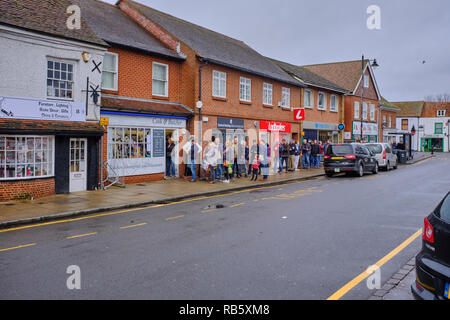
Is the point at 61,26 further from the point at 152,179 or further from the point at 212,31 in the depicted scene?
the point at 212,31

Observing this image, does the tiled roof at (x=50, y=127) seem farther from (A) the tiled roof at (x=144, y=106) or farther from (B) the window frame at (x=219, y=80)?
(B) the window frame at (x=219, y=80)

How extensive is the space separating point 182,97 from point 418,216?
13165 millimetres

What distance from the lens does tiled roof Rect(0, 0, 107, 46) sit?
12.2m

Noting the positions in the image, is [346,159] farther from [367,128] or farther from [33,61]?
[367,128]

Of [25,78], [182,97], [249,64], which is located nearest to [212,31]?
[249,64]

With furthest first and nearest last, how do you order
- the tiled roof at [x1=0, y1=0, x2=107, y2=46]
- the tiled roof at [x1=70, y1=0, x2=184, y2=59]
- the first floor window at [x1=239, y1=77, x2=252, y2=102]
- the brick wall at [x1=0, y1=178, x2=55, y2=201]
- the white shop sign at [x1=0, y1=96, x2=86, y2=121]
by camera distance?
1. the first floor window at [x1=239, y1=77, x2=252, y2=102]
2. the tiled roof at [x1=70, y1=0, x2=184, y2=59]
3. the tiled roof at [x1=0, y1=0, x2=107, y2=46]
4. the brick wall at [x1=0, y1=178, x2=55, y2=201]
5. the white shop sign at [x1=0, y1=96, x2=86, y2=121]

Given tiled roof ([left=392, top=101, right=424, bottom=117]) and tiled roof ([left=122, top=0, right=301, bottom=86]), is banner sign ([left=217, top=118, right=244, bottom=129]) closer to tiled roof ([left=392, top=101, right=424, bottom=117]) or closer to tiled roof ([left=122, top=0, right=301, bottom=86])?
tiled roof ([left=122, top=0, right=301, bottom=86])

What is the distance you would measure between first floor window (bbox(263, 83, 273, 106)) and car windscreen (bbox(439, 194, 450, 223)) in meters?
20.7

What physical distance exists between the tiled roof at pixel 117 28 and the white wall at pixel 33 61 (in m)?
2.27

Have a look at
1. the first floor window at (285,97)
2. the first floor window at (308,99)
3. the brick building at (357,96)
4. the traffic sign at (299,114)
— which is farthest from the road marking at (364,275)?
the brick building at (357,96)

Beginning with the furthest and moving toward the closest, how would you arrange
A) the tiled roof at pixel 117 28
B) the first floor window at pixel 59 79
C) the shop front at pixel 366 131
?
the shop front at pixel 366 131 → the tiled roof at pixel 117 28 → the first floor window at pixel 59 79

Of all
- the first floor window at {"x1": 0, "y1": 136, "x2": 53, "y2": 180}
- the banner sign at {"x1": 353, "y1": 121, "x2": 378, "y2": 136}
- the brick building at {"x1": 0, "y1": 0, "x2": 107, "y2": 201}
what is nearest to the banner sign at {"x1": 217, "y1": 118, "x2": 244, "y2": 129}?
the brick building at {"x1": 0, "y1": 0, "x2": 107, "y2": 201}

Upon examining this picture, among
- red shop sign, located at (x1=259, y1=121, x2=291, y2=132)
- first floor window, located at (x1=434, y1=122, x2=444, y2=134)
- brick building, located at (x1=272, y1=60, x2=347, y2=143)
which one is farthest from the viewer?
first floor window, located at (x1=434, y1=122, x2=444, y2=134)

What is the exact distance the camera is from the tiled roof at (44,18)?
12.2 metres
